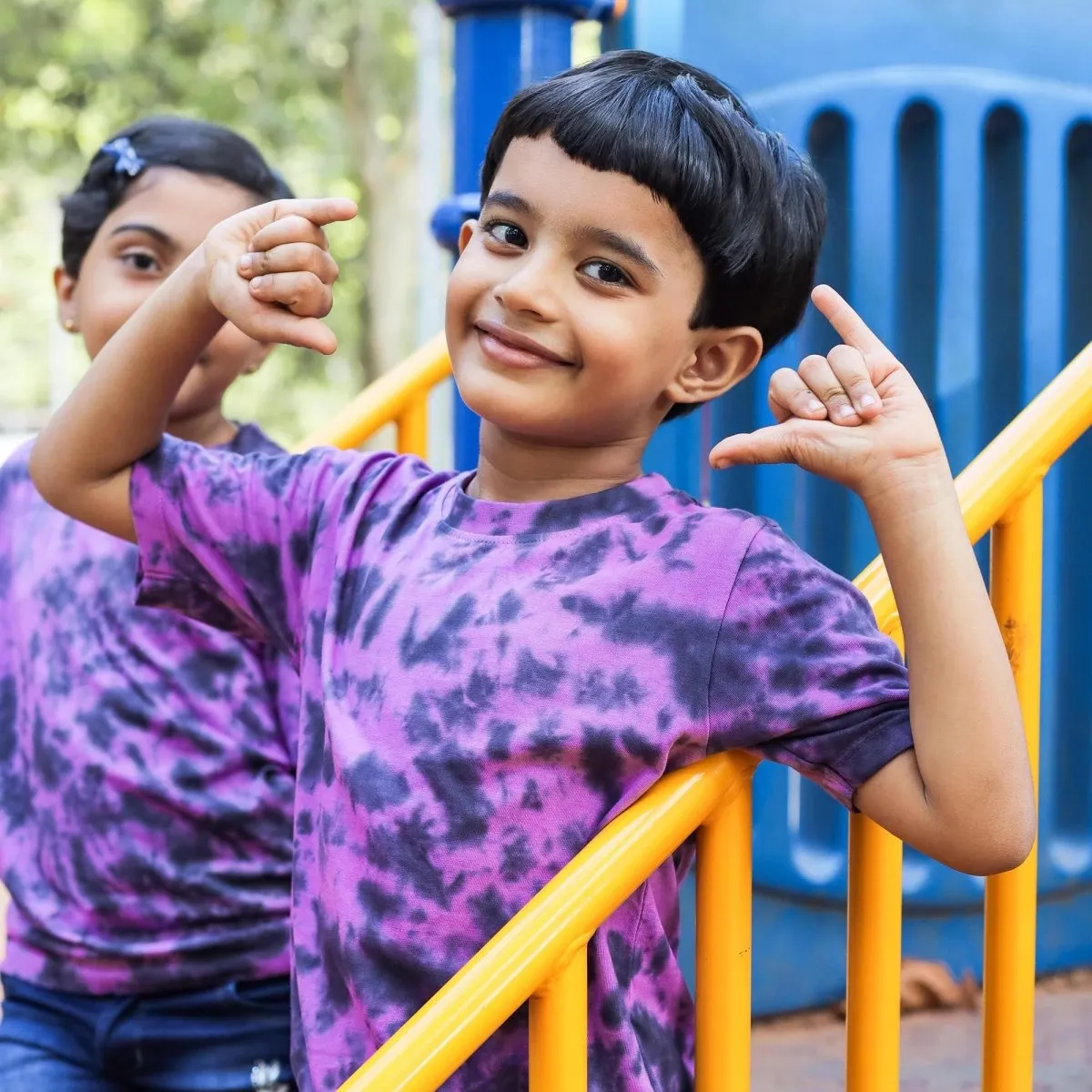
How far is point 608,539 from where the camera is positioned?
142 cm

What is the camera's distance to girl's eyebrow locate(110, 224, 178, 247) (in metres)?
2.06

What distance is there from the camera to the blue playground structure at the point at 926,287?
9.19 ft

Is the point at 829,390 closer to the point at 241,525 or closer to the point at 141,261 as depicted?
the point at 241,525

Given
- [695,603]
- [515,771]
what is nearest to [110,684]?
[515,771]

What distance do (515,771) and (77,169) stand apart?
42.8 feet

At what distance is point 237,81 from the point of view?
12.2 m

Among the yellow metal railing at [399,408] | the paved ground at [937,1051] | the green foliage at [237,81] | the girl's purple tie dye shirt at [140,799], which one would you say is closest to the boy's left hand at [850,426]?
the girl's purple tie dye shirt at [140,799]

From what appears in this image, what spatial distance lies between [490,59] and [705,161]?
1.29 m

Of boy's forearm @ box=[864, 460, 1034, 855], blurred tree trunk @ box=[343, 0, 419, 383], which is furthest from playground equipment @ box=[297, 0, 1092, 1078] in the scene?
blurred tree trunk @ box=[343, 0, 419, 383]

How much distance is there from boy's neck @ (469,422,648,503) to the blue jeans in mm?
749

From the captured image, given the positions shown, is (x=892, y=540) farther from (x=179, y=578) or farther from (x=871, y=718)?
(x=179, y=578)

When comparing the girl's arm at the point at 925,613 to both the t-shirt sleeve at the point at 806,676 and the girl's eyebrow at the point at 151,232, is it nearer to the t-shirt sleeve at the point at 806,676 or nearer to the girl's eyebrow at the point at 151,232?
the t-shirt sleeve at the point at 806,676

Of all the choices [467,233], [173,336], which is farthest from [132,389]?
[467,233]

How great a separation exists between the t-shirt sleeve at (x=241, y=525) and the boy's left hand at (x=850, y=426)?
0.45 m
